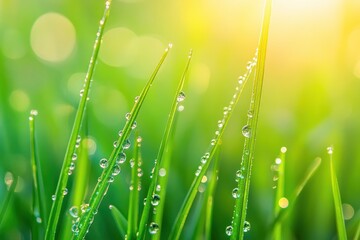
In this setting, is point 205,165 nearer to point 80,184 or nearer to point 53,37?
point 80,184

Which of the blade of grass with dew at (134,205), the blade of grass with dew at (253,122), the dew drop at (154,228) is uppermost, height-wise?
the blade of grass with dew at (253,122)

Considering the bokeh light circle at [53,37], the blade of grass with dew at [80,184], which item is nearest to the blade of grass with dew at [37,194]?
the blade of grass with dew at [80,184]

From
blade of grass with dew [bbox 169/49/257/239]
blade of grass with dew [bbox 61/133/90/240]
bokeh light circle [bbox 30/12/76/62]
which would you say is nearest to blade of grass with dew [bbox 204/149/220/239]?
blade of grass with dew [bbox 169/49/257/239]

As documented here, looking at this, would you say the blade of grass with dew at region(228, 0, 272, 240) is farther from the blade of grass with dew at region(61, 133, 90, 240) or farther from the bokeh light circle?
the bokeh light circle

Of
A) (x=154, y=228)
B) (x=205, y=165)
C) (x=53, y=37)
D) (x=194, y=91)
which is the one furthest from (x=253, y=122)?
(x=53, y=37)

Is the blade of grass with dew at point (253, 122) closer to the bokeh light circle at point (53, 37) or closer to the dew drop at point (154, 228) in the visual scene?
the dew drop at point (154, 228)

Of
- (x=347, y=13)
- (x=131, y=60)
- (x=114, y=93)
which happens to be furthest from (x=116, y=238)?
(x=347, y=13)
